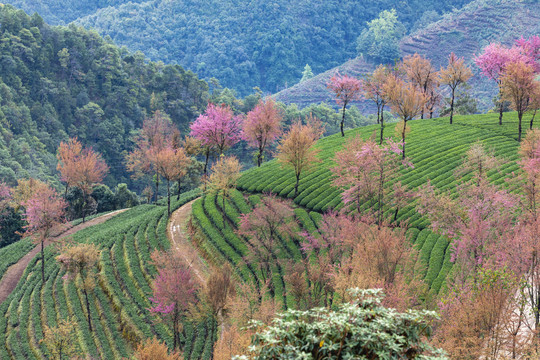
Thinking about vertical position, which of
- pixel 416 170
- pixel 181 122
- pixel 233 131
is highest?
pixel 181 122

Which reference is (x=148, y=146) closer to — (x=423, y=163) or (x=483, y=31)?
(x=423, y=163)

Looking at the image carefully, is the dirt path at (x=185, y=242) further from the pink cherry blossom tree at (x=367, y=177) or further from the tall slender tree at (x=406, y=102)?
the tall slender tree at (x=406, y=102)

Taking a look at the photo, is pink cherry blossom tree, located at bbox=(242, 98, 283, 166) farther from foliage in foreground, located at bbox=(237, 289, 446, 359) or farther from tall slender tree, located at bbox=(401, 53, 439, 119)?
foliage in foreground, located at bbox=(237, 289, 446, 359)

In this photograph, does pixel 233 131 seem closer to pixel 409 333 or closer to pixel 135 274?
pixel 135 274

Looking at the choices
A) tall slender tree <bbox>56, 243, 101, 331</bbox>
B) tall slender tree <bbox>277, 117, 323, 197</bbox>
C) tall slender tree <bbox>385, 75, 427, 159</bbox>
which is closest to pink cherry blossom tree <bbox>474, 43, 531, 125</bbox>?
tall slender tree <bbox>385, 75, 427, 159</bbox>

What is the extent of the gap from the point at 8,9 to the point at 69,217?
7050 centimetres

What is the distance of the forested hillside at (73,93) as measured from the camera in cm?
10431

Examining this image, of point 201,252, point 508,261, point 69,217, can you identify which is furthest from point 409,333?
point 69,217

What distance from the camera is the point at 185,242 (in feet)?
174

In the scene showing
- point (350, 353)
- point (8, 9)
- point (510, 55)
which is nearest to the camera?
point (350, 353)

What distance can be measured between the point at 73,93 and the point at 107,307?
8962cm

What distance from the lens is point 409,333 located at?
42.1 feet

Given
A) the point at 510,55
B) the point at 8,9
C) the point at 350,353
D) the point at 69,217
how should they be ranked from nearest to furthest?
the point at 350,353, the point at 510,55, the point at 69,217, the point at 8,9

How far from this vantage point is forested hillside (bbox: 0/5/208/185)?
10431 cm
